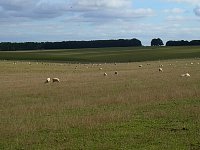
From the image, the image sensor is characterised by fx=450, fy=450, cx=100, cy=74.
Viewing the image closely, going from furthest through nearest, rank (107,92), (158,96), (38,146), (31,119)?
(107,92) < (158,96) < (31,119) < (38,146)

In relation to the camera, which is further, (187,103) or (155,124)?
(187,103)

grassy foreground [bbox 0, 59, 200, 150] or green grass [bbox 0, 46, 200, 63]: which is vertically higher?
grassy foreground [bbox 0, 59, 200, 150]

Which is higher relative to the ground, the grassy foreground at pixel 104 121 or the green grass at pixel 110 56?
the grassy foreground at pixel 104 121

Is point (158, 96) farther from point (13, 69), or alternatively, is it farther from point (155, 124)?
point (13, 69)

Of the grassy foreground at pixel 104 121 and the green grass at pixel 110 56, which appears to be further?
the green grass at pixel 110 56

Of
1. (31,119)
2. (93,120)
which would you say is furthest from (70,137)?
(31,119)

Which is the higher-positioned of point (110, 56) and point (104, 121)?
point (104, 121)

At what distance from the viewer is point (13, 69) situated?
6366 cm

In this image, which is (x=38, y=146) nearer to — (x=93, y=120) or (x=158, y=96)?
(x=93, y=120)

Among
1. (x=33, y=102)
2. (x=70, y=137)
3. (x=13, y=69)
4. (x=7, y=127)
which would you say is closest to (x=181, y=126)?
(x=70, y=137)

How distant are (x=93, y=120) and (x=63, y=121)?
42.3 inches

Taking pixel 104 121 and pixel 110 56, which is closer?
pixel 104 121

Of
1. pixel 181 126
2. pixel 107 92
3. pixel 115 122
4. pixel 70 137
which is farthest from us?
pixel 107 92

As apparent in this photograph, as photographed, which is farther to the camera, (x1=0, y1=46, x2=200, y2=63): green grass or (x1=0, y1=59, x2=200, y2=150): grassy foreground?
(x1=0, y1=46, x2=200, y2=63): green grass
